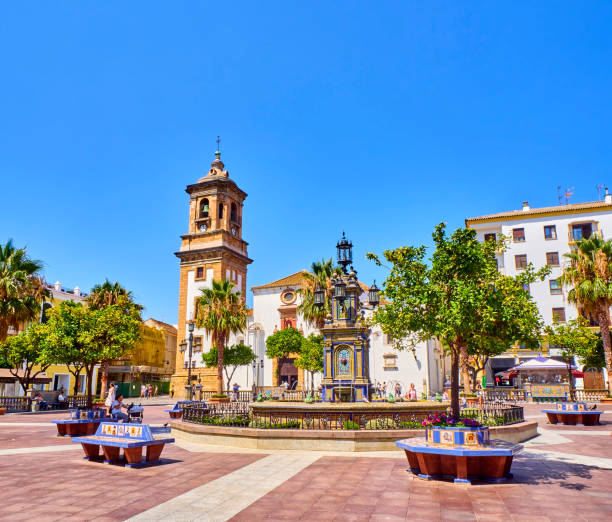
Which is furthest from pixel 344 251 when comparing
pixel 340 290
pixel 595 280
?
pixel 595 280

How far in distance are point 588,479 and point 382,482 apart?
3910mm

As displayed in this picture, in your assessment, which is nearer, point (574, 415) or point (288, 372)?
point (574, 415)

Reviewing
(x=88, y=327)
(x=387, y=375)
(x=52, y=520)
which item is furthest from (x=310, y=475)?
(x=387, y=375)

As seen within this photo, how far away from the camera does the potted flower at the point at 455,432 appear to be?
28.9 ft

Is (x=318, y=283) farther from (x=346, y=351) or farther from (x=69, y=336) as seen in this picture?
(x=69, y=336)

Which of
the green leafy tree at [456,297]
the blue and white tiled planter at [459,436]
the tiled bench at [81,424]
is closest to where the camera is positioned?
the blue and white tiled planter at [459,436]

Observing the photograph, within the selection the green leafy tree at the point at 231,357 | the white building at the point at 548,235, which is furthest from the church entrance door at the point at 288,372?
the white building at the point at 548,235

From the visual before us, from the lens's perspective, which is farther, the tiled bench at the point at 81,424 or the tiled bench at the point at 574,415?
the tiled bench at the point at 574,415

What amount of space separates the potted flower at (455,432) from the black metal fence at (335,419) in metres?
3.10

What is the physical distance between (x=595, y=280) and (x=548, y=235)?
660 inches

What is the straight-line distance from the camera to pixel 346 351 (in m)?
22.1

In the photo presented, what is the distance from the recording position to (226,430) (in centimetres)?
1390

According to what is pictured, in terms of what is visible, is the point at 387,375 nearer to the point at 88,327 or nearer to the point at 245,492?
the point at 88,327

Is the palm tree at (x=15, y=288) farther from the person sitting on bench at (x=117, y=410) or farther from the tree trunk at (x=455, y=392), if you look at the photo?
the tree trunk at (x=455, y=392)
